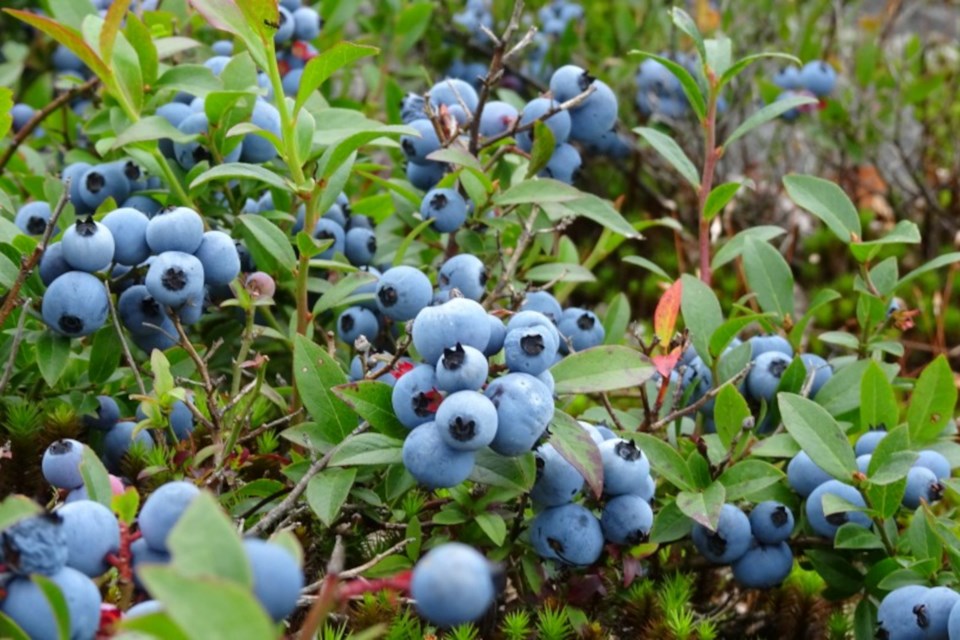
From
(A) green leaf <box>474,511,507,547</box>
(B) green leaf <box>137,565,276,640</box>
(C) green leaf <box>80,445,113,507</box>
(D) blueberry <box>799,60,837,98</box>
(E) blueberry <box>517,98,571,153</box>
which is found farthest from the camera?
(D) blueberry <box>799,60,837,98</box>

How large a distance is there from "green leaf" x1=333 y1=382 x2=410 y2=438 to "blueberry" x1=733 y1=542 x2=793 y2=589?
2.30 feet

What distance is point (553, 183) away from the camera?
215 cm

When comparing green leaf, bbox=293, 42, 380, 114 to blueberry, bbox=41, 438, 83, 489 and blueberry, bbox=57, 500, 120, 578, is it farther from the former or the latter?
blueberry, bbox=57, 500, 120, 578

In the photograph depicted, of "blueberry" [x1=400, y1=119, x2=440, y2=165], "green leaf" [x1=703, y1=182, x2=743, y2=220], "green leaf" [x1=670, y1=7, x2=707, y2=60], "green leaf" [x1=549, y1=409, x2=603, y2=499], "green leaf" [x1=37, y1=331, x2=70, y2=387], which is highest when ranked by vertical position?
"green leaf" [x1=670, y1=7, x2=707, y2=60]

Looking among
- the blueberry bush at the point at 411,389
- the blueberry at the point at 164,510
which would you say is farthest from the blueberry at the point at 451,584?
the blueberry at the point at 164,510

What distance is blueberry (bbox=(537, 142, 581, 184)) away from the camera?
2.43 metres

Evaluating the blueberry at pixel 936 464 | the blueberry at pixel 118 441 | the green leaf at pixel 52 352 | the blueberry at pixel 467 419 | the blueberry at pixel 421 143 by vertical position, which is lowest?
the blueberry at pixel 936 464

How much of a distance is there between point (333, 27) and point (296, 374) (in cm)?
170

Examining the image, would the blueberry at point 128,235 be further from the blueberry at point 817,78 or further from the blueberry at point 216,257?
the blueberry at point 817,78

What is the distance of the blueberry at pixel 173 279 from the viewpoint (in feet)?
5.78

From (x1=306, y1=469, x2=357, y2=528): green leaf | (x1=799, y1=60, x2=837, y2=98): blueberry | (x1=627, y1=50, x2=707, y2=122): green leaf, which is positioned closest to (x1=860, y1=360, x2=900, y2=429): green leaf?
(x1=627, y1=50, x2=707, y2=122): green leaf

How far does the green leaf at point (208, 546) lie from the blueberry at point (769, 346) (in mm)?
1580

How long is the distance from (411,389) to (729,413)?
630 millimetres

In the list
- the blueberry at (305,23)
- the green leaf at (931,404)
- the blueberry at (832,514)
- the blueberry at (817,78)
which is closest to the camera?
the blueberry at (832,514)
